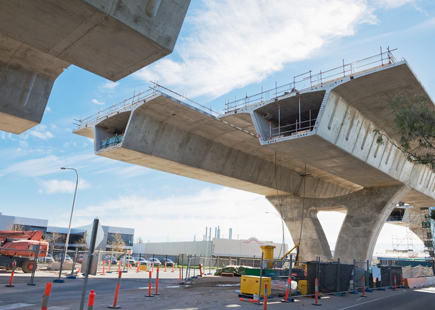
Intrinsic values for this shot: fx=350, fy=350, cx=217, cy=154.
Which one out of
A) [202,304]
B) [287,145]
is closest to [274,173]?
[287,145]

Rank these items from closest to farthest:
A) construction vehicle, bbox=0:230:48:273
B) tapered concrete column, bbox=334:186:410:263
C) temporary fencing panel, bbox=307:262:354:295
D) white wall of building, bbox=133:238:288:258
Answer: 1. temporary fencing panel, bbox=307:262:354:295
2. construction vehicle, bbox=0:230:48:273
3. tapered concrete column, bbox=334:186:410:263
4. white wall of building, bbox=133:238:288:258

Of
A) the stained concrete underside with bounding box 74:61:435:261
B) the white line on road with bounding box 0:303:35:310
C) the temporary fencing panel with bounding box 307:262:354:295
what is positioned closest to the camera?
the white line on road with bounding box 0:303:35:310

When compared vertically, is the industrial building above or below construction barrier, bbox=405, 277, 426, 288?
above

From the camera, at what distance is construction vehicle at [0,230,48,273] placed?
24.5 meters

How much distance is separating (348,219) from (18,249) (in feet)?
96.8

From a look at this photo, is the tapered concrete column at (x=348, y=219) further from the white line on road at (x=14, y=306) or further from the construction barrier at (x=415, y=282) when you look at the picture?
the white line on road at (x=14, y=306)

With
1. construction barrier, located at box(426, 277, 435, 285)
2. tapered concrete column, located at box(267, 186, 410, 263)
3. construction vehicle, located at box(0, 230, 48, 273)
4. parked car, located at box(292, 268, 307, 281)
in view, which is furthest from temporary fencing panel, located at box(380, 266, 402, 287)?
construction vehicle, located at box(0, 230, 48, 273)

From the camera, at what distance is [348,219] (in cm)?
3553

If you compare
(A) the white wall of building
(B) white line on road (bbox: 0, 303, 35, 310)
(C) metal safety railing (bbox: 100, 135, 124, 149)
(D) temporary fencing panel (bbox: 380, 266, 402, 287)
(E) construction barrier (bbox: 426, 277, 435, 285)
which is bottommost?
(B) white line on road (bbox: 0, 303, 35, 310)

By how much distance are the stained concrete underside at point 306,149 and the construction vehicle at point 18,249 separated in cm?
886

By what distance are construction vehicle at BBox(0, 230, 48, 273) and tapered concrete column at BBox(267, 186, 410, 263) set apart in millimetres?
24871

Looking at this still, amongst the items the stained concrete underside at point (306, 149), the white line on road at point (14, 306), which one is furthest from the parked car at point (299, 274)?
the white line on road at point (14, 306)

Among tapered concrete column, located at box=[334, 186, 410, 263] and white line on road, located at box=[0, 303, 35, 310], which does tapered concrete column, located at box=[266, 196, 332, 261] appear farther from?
white line on road, located at box=[0, 303, 35, 310]

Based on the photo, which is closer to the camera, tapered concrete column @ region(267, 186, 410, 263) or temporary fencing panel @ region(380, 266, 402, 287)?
temporary fencing panel @ region(380, 266, 402, 287)
